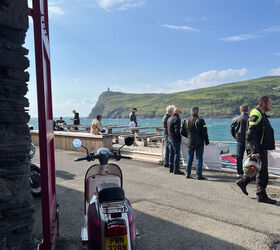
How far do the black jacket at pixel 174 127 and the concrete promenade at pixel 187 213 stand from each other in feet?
3.69

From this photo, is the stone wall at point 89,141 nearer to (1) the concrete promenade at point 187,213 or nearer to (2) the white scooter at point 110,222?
(1) the concrete promenade at point 187,213

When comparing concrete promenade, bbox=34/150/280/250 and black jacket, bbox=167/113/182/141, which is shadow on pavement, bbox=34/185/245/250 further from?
black jacket, bbox=167/113/182/141

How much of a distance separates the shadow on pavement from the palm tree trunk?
56.9 inches

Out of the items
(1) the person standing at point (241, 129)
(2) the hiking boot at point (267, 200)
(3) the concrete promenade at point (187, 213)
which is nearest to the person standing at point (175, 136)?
(3) the concrete promenade at point (187, 213)

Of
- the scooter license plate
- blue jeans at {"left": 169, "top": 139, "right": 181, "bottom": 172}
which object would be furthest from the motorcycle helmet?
the scooter license plate

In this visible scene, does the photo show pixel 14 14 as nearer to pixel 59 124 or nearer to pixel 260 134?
pixel 260 134

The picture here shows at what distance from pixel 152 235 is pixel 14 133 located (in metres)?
2.59

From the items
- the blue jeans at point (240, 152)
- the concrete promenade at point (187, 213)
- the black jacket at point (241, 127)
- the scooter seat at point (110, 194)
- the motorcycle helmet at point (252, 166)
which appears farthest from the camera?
the blue jeans at point (240, 152)

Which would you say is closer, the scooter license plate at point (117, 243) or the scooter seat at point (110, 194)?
the scooter license plate at point (117, 243)

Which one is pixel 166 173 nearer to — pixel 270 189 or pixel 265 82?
pixel 270 189

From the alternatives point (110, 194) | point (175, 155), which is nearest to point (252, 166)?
point (175, 155)

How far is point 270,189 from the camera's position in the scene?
6.64 m

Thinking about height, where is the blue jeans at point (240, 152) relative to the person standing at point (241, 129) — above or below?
below

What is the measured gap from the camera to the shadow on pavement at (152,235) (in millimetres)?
3760
